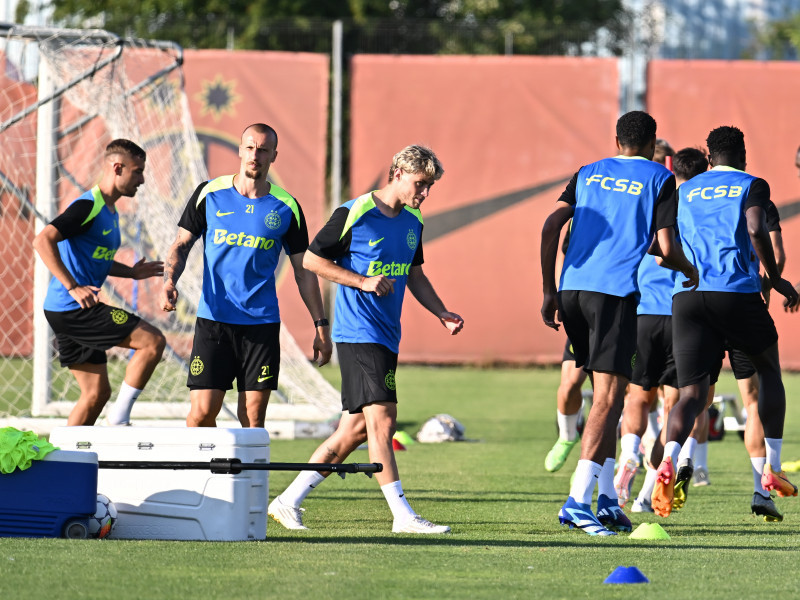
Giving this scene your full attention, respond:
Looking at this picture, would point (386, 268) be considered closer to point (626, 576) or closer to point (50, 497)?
point (50, 497)

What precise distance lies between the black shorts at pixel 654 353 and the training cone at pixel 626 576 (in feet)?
10.6

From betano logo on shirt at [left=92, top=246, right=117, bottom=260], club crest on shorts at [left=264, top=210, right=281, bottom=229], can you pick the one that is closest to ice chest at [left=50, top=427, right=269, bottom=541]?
club crest on shorts at [left=264, top=210, right=281, bottom=229]

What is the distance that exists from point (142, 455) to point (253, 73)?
17.0m

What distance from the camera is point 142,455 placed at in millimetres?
5973

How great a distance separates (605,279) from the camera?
6.38 meters

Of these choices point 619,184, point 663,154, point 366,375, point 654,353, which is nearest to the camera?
point 366,375

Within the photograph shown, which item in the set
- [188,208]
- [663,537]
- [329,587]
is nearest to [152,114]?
[188,208]

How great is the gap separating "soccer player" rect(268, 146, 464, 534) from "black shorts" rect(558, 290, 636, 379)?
0.66m

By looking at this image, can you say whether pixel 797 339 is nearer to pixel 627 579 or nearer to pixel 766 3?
pixel 766 3

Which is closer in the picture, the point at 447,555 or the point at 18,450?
the point at 447,555

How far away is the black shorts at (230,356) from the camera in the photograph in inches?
272

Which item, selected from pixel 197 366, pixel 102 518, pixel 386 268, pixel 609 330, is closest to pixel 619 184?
pixel 609 330

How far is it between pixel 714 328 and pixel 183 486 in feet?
10.2

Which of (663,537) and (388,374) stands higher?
(388,374)
